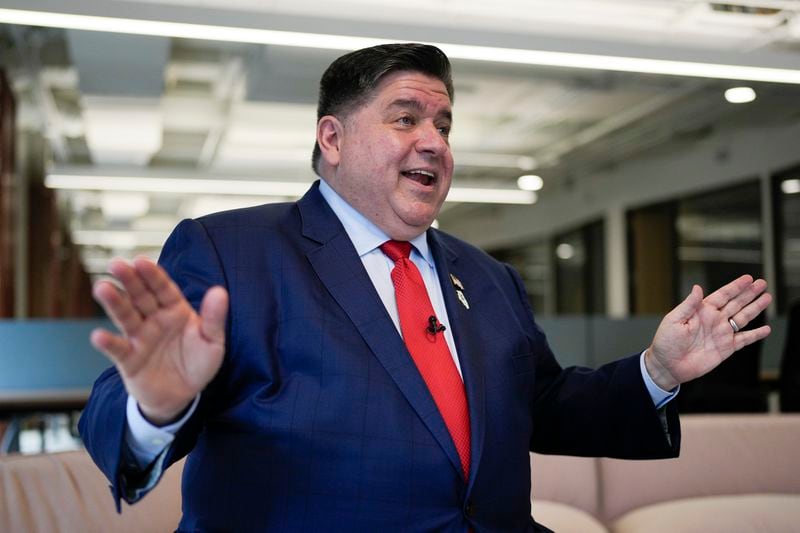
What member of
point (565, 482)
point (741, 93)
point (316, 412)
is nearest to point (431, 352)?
point (316, 412)

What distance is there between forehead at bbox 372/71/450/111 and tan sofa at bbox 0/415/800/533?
1.15 meters

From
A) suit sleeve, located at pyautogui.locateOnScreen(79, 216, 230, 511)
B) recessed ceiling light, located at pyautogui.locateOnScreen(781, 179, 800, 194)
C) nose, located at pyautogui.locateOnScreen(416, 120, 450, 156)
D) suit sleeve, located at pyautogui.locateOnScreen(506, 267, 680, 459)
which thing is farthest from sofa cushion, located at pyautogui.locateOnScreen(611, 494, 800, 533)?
recessed ceiling light, located at pyautogui.locateOnScreen(781, 179, 800, 194)

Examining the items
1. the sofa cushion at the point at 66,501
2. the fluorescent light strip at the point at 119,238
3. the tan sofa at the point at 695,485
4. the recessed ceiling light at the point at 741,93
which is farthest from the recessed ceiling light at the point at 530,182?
the sofa cushion at the point at 66,501

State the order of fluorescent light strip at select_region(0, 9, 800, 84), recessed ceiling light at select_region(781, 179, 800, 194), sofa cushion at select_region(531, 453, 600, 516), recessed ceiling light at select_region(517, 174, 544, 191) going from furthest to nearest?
recessed ceiling light at select_region(517, 174, 544, 191)
recessed ceiling light at select_region(781, 179, 800, 194)
fluorescent light strip at select_region(0, 9, 800, 84)
sofa cushion at select_region(531, 453, 600, 516)

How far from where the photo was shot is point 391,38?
297cm

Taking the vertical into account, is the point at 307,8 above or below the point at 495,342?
above

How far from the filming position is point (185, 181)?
7.56 metres

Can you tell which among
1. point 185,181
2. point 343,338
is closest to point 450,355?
point 343,338

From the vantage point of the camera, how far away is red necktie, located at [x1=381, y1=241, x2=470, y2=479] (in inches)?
57.2

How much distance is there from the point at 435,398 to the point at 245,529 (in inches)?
15.0

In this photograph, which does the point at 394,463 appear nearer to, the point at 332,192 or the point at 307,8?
the point at 332,192

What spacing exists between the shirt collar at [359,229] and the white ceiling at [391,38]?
55.6 inches

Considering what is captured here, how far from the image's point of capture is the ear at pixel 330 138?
1687mm

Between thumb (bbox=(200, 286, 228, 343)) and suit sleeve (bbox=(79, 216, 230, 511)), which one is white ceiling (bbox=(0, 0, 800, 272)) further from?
thumb (bbox=(200, 286, 228, 343))
